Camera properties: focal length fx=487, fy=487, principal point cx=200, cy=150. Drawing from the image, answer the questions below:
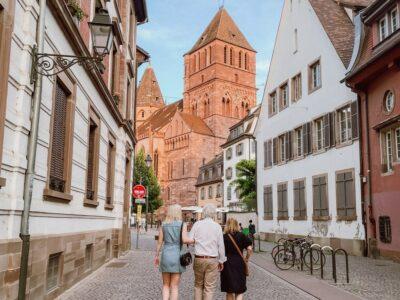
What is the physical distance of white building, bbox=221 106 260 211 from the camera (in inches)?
1800

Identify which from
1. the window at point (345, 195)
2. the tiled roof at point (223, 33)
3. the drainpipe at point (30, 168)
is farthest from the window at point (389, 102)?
the tiled roof at point (223, 33)

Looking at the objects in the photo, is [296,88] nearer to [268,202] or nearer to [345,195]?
[268,202]

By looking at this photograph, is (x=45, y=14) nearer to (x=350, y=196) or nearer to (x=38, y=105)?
(x=38, y=105)

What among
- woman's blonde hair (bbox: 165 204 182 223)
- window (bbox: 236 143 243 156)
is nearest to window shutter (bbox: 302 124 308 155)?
woman's blonde hair (bbox: 165 204 182 223)

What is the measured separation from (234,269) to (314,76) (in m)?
17.8

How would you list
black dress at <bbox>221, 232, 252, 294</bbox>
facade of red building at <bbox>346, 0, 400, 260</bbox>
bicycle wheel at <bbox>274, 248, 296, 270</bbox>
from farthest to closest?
facade of red building at <bbox>346, 0, 400, 260</bbox> → bicycle wheel at <bbox>274, 248, 296, 270</bbox> → black dress at <bbox>221, 232, 252, 294</bbox>

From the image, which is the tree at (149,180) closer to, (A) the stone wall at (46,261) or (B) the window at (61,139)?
(A) the stone wall at (46,261)

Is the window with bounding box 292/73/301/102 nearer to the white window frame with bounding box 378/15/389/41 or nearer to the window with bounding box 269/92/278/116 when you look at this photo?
the window with bounding box 269/92/278/116

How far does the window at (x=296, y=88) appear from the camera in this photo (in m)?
24.6

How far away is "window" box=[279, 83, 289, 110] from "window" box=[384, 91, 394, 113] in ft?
30.2

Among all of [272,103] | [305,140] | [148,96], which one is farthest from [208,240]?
[148,96]

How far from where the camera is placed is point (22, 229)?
6.11 metres

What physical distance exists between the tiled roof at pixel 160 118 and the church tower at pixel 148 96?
4856 mm

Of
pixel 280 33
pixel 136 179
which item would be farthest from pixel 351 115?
pixel 136 179
